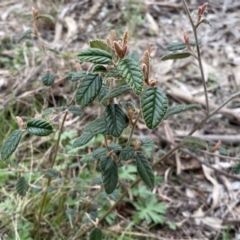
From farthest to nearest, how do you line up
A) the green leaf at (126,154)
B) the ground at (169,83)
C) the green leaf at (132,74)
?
the ground at (169,83)
the green leaf at (126,154)
the green leaf at (132,74)

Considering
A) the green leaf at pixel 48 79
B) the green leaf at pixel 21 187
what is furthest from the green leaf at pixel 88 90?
the green leaf at pixel 21 187

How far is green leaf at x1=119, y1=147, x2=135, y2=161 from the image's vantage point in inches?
42.4

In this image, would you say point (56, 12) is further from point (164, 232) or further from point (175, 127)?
point (164, 232)

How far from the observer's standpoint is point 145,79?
942mm

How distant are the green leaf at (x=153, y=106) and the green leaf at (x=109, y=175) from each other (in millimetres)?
259

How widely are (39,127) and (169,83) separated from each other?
142cm

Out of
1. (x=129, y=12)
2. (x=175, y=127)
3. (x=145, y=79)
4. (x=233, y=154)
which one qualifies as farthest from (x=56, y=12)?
(x=145, y=79)

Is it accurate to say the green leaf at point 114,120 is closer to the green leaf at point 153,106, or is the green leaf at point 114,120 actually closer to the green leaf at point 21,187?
A: the green leaf at point 153,106

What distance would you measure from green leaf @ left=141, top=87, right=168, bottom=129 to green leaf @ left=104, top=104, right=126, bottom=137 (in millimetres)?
111

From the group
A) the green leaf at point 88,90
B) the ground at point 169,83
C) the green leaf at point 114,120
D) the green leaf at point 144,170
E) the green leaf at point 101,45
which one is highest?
the green leaf at point 101,45

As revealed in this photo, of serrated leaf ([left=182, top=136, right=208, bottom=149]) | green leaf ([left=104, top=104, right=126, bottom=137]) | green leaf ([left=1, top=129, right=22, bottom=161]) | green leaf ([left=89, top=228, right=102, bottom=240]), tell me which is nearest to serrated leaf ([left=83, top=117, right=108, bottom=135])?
green leaf ([left=104, top=104, right=126, bottom=137])

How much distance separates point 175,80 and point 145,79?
1.50m

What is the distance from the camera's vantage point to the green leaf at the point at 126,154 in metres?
1.08

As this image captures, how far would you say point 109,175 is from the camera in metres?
1.09
